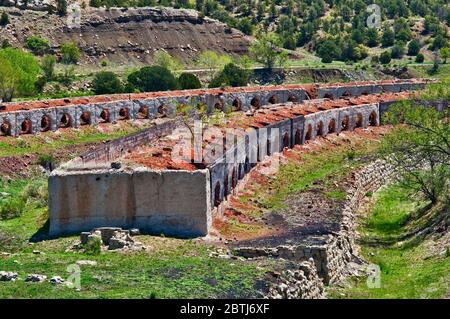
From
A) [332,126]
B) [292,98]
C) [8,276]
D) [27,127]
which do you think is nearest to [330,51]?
[292,98]

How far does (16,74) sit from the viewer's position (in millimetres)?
66875

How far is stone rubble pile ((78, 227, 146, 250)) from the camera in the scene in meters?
27.8

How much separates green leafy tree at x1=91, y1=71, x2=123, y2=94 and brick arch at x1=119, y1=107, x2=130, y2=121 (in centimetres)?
1417

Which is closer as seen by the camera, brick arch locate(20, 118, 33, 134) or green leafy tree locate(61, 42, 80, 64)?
brick arch locate(20, 118, 33, 134)

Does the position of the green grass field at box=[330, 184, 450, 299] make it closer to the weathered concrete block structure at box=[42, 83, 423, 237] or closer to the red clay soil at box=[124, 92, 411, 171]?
the weathered concrete block structure at box=[42, 83, 423, 237]

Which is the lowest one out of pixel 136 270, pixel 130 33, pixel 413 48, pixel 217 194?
pixel 413 48

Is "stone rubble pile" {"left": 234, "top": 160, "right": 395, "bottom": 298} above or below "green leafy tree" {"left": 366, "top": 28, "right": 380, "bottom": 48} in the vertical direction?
above

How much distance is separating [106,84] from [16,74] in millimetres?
9219

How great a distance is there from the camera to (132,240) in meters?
28.5

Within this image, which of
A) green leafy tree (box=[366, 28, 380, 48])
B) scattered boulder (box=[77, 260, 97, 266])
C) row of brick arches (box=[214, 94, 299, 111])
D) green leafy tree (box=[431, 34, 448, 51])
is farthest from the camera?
green leafy tree (box=[366, 28, 380, 48])

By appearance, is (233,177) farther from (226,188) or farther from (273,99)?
(273,99)

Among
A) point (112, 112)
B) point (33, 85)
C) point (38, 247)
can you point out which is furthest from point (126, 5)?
point (38, 247)

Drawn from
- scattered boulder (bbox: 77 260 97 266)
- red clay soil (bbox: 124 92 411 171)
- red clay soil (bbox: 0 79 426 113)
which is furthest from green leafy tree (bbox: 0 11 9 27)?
scattered boulder (bbox: 77 260 97 266)
